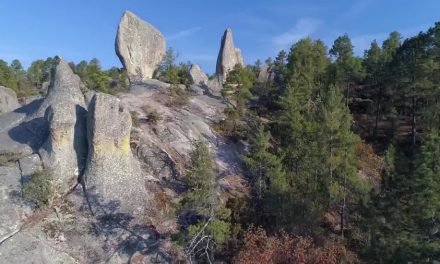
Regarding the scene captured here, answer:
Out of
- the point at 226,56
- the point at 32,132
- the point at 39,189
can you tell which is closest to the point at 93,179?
the point at 39,189

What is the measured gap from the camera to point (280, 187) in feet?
96.4

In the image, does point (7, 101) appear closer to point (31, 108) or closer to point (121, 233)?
point (31, 108)

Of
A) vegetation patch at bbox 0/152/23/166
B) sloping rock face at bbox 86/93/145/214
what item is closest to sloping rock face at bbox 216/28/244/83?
sloping rock face at bbox 86/93/145/214

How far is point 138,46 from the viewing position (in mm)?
55062

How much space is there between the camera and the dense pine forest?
23.5 meters

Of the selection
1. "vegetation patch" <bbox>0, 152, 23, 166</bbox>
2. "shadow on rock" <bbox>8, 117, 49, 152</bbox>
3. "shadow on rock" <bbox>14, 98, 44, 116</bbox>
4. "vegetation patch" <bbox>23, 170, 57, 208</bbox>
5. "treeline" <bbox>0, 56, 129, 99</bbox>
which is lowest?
"vegetation patch" <bbox>23, 170, 57, 208</bbox>

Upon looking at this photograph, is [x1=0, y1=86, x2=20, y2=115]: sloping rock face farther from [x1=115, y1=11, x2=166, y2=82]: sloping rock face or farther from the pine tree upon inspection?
the pine tree

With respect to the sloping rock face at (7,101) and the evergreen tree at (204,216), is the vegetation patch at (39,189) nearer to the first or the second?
the evergreen tree at (204,216)

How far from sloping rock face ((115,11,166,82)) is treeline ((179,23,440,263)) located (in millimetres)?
13814

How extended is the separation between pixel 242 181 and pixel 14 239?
55.7ft

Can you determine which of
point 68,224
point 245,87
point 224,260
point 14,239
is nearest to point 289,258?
point 224,260

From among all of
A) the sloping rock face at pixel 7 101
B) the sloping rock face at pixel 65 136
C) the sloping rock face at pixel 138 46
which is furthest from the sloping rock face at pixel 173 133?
the sloping rock face at pixel 7 101

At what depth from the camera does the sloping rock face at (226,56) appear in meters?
66.7

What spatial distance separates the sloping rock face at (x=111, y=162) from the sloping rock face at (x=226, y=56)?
3705 cm
